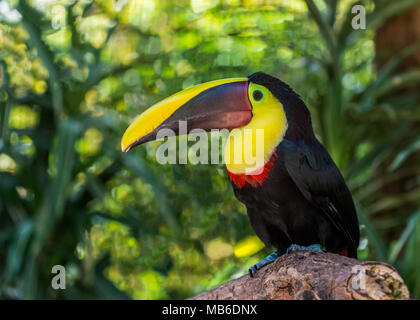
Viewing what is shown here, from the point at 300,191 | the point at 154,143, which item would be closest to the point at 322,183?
the point at 300,191

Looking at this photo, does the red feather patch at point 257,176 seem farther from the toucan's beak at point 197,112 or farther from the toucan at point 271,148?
the toucan's beak at point 197,112

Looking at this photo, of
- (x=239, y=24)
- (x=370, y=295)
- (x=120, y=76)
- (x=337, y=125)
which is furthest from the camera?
(x=120, y=76)

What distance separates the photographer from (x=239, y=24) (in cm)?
206

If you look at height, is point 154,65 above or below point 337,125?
above

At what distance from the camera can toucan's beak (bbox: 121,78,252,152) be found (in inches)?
46.7

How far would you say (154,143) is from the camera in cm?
216

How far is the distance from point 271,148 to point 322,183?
0.50ft

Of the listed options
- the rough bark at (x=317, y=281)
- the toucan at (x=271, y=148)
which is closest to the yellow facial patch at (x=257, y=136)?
the toucan at (x=271, y=148)

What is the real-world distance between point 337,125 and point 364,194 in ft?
1.44

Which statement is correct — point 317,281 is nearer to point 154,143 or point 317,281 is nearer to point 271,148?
point 271,148

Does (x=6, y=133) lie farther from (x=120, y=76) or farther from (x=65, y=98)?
(x=120, y=76)

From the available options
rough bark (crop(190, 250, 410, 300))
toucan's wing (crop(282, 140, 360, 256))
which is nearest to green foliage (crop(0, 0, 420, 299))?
toucan's wing (crop(282, 140, 360, 256))

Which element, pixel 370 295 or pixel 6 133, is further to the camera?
pixel 6 133

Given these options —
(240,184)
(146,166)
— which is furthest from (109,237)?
(240,184)
